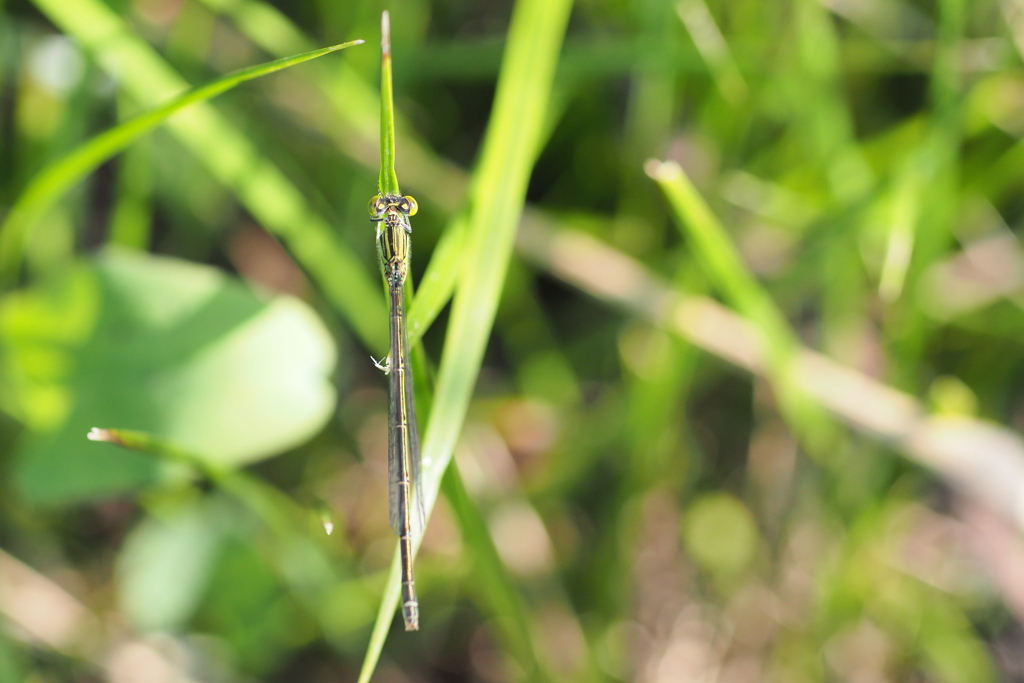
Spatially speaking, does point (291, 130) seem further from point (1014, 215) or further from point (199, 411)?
Answer: point (1014, 215)

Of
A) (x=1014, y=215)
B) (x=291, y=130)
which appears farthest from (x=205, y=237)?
(x=1014, y=215)

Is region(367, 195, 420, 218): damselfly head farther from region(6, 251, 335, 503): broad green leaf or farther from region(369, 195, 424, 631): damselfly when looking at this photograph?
region(6, 251, 335, 503): broad green leaf

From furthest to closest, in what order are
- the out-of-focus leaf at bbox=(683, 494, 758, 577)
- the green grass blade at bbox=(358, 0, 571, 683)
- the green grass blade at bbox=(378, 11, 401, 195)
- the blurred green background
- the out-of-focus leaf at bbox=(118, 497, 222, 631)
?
the out-of-focus leaf at bbox=(683, 494, 758, 577)
the out-of-focus leaf at bbox=(118, 497, 222, 631)
the blurred green background
the green grass blade at bbox=(358, 0, 571, 683)
the green grass blade at bbox=(378, 11, 401, 195)

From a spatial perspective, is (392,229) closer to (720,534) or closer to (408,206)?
(408,206)

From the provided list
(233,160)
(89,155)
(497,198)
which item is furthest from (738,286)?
(89,155)

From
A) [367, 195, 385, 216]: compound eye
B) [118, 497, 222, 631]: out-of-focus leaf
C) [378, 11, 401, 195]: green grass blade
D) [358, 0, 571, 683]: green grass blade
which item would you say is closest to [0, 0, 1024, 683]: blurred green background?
[118, 497, 222, 631]: out-of-focus leaf
